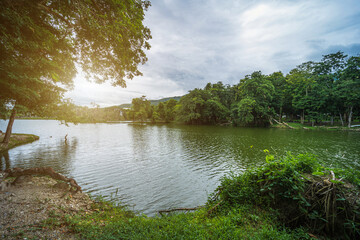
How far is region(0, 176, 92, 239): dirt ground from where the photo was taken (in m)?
3.20

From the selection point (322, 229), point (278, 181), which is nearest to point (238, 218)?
point (278, 181)

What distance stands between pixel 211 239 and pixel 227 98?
215ft

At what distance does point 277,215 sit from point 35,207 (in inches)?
264

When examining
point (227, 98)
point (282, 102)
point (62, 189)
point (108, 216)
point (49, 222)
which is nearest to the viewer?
point (49, 222)

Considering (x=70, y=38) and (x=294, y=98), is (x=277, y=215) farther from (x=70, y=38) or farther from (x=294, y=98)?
(x=294, y=98)

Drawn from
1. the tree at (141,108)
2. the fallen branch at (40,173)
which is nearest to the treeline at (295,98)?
the tree at (141,108)

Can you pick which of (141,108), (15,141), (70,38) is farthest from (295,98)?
(141,108)

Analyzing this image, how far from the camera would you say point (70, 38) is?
616cm

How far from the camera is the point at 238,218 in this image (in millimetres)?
3895

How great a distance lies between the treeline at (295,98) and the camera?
37.6 meters

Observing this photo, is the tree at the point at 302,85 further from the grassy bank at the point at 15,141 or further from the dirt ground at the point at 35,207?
the grassy bank at the point at 15,141

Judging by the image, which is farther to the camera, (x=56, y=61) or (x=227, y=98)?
(x=227, y=98)

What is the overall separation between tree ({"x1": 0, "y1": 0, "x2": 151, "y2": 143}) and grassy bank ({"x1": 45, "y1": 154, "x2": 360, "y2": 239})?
520cm

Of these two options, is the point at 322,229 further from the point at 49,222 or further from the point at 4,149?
the point at 4,149
